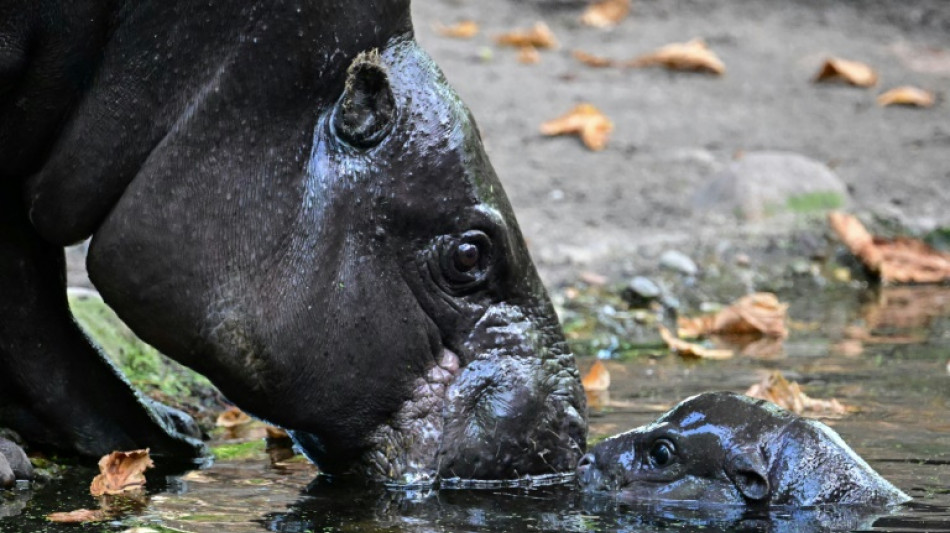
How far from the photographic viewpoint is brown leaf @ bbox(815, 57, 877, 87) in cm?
1537

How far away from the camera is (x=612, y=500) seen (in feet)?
17.7

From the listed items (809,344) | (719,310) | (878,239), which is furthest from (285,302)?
(878,239)

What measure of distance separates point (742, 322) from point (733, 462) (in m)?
3.67

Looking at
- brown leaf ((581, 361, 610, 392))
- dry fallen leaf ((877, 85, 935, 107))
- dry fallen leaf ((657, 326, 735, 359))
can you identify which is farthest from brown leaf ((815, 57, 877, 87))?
brown leaf ((581, 361, 610, 392))

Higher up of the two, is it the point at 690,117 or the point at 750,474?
the point at 690,117

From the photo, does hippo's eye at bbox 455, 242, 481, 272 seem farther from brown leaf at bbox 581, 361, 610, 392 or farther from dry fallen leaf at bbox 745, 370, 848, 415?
brown leaf at bbox 581, 361, 610, 392

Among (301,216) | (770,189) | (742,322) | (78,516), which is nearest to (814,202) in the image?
(770,189)

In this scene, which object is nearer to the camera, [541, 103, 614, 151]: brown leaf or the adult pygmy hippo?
the adult pygmy hippo

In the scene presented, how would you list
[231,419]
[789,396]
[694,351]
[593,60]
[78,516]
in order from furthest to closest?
[593,60] < [694,351] < [231,419] < [789,396] < [78,516]

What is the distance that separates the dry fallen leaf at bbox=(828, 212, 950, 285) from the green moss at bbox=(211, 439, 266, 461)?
5699 mm

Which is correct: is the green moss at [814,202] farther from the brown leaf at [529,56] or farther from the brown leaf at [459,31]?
the brown leaf at [459,31]

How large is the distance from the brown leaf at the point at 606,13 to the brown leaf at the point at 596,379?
986 centimetres

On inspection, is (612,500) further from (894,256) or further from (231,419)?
(894,256)

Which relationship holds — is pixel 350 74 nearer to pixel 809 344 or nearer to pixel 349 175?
pixel 349 175
